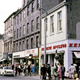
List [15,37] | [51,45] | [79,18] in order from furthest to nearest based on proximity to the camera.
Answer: [15,37], [51,45], [79,18]

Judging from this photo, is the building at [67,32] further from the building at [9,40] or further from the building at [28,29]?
the building at [9,40]

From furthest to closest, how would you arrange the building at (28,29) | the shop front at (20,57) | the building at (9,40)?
the building at (9,40)
the shop front at (20,57)
the building at (28,29)

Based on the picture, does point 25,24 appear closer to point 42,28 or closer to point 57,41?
point 42,28

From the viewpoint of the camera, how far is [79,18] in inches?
1076

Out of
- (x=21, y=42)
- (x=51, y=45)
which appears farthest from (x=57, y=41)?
(x=21, y=42)

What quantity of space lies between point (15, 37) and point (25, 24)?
7.91 metres

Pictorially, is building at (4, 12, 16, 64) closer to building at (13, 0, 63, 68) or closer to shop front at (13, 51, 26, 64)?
building at (13, 0, 63, 68)

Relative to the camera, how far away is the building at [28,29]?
117 ft

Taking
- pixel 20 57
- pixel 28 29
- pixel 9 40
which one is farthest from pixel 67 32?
pixel 9 40

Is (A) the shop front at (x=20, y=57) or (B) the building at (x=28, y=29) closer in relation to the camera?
(B) the building at (x=28, y=29)

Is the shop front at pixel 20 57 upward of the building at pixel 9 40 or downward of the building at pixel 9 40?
downward

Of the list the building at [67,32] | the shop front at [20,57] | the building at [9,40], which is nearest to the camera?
the building at [67,32]

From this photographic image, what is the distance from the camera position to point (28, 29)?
134ft

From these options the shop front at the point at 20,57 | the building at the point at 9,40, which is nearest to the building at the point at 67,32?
the shop front at the point at 20,57
